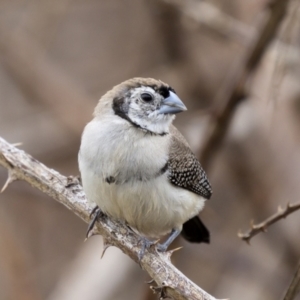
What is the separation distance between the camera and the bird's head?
4.08 metres

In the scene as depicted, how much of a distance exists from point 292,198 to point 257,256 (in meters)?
0.79

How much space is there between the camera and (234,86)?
539cm

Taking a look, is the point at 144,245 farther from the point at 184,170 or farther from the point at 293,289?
the point at 293,289

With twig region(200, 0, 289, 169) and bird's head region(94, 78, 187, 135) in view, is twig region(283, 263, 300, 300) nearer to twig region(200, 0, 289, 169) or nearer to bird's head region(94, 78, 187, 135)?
bird's head region(94, 78, 187, 135)

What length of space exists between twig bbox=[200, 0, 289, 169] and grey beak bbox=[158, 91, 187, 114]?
53.3 inches

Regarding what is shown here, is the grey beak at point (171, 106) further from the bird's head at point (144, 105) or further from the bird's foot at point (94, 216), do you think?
the bird's foot at point (94, 216)

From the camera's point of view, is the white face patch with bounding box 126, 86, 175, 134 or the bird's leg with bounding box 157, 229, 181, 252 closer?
the bird's leg with bounding box 157, 229, 181, 252

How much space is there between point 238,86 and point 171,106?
1384mm

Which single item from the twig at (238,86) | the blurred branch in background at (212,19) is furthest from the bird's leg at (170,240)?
the blurred branch in background at (212,19)

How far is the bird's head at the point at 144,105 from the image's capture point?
4078 millimetres

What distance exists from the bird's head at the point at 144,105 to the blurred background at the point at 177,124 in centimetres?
164

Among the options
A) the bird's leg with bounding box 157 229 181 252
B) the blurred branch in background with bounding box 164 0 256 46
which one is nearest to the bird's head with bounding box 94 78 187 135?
the bird's leg with bounding box 157 229 181 252

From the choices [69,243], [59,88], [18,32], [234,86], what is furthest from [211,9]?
[69,243]

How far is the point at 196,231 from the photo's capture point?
485 cm
